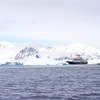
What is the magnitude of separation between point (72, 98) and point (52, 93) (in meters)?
5.32

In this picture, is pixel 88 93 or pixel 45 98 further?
pixel 88 93

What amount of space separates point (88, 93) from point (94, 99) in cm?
556

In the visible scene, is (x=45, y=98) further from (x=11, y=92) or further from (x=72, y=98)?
(x=11, y=92)

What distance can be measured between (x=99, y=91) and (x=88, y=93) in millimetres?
2562

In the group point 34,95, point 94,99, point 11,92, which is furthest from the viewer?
point 11,92

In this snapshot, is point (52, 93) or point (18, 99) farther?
point (52, 93)

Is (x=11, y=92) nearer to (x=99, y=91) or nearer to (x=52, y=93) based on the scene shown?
(x=52, y=93)

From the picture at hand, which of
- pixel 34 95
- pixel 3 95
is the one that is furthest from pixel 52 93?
pixel 3 95

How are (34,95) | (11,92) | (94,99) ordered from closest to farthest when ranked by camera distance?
(94,99)
(34,95)
(11,92)

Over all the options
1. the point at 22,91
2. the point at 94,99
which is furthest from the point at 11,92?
the point at 94,99

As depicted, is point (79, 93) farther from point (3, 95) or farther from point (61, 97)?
point (3, 95)

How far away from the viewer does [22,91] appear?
5359 centimetres

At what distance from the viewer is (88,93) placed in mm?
50906

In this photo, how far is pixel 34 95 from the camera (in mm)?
49250
